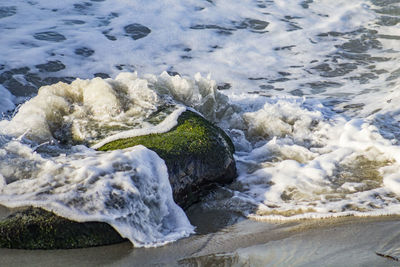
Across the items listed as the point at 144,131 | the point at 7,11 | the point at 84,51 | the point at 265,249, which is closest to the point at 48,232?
the point at 265,249

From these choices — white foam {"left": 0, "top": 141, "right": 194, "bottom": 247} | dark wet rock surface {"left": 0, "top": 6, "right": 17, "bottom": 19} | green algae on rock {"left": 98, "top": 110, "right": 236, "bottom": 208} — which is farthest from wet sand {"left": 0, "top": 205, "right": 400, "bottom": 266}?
dark wet rock surface {"left": 0, "top": 6, "right": 17, "bottom": 19}

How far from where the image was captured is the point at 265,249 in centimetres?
296

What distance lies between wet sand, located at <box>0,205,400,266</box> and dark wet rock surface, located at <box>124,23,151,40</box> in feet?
29.3

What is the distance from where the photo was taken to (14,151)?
3988 millimetres

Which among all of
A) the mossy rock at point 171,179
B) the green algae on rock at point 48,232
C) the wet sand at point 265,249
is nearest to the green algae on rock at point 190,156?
the mossy rock at point 171,179

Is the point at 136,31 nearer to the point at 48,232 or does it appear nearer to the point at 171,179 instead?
the point at 171,179

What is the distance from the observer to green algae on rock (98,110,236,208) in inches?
155

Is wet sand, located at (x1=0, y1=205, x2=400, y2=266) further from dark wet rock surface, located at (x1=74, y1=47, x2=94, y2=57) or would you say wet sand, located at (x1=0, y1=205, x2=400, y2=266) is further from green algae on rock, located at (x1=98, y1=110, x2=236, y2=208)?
dark wet rock surface, located at (x1=74, y1=47, x2=94, y2=57)

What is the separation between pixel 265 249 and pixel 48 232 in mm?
1427

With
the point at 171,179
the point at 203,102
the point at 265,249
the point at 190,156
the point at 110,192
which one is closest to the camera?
the point at 265,249

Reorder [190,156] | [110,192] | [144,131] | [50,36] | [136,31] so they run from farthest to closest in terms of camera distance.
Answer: [136,31], [50,36], [144,131], [190,156], [110,192]

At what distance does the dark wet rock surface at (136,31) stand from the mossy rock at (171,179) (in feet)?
22.7

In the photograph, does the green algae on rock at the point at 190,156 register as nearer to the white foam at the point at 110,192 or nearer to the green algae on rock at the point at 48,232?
the white foam at the point at 110,192

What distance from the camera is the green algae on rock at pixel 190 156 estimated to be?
12.9ft
